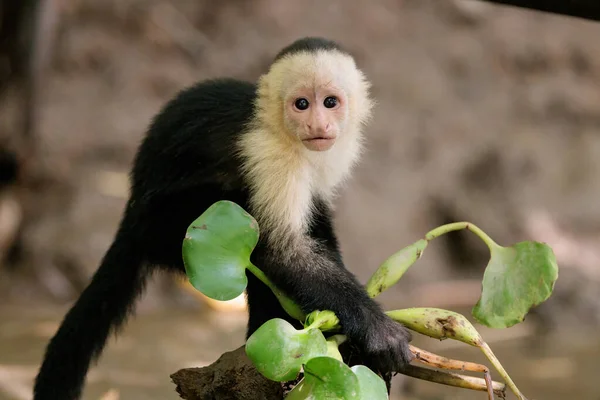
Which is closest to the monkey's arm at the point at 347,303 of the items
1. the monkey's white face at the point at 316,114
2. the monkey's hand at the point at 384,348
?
the monkey's hand at the point at 384,348

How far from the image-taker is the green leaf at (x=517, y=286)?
2.45m

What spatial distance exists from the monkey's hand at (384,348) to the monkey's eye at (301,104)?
0.77 meters

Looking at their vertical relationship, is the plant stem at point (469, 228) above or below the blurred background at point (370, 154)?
below

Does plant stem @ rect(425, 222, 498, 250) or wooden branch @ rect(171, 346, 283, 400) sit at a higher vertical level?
plant stem @ rect(425, 222, 498, 250)

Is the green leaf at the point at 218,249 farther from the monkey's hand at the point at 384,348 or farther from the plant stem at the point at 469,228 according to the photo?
the plant stem at the point at 469,228

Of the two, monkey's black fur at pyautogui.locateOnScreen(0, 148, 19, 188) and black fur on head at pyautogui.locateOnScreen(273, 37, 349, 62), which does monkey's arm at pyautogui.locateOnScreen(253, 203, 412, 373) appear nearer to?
black fur on head at pyautogui.locateOnScreen(273, 37, 349, 62)

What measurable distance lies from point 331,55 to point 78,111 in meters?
4.17

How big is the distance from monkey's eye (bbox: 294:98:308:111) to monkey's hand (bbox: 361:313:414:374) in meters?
0.77

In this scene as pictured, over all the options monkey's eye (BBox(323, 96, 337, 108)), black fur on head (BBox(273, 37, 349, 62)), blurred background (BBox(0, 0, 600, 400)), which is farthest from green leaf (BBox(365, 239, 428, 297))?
blurred background (BBox(0, 0, 600, 400))

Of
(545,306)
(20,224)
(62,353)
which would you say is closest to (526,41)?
(545,306)

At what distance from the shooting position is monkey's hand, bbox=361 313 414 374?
8.15 feet

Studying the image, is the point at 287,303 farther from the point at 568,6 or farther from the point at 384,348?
the point at 568,6

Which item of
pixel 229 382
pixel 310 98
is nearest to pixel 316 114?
pixel 310 98

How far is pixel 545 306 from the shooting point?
5.91m
